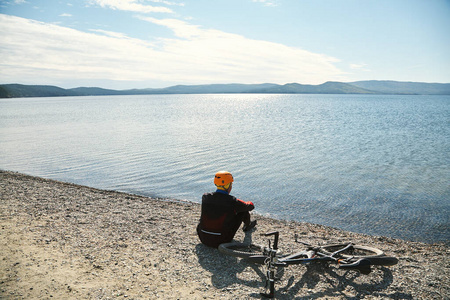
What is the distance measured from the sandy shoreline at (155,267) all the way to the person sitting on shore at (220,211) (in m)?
0.44

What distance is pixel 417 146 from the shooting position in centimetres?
3039

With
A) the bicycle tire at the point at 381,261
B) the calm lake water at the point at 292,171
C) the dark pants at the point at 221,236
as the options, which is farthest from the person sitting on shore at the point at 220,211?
the calm lake water at the point at 292,171

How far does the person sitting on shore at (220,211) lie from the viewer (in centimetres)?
720

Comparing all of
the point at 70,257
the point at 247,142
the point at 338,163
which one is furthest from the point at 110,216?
the point at 247,142

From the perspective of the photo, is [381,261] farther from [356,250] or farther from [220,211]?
[220,211]

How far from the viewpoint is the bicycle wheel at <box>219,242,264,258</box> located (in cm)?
691

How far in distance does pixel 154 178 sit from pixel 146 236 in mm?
11093

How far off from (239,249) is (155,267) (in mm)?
2077

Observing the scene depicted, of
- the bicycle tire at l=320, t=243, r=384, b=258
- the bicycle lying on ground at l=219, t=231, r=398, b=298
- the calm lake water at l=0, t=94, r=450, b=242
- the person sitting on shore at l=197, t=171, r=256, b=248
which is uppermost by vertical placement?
the person sitting on shore at l=197, t=171, r=256, b=248

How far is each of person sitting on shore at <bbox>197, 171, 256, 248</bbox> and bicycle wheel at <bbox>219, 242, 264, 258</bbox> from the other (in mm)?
246

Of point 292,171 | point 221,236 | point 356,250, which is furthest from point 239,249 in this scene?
point 292,171

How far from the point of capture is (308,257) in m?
6.57

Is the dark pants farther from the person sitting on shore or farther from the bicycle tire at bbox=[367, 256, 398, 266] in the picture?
the bicycle tire at bbox=[367, 256, 398, 266]

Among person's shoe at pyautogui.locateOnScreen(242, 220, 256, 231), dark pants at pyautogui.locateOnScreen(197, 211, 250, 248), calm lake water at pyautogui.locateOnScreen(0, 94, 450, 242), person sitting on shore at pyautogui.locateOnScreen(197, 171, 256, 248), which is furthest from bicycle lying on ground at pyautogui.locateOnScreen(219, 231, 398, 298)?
calm lake water at pyautogui.locateOnScreen(0, 94, 450, 242)
